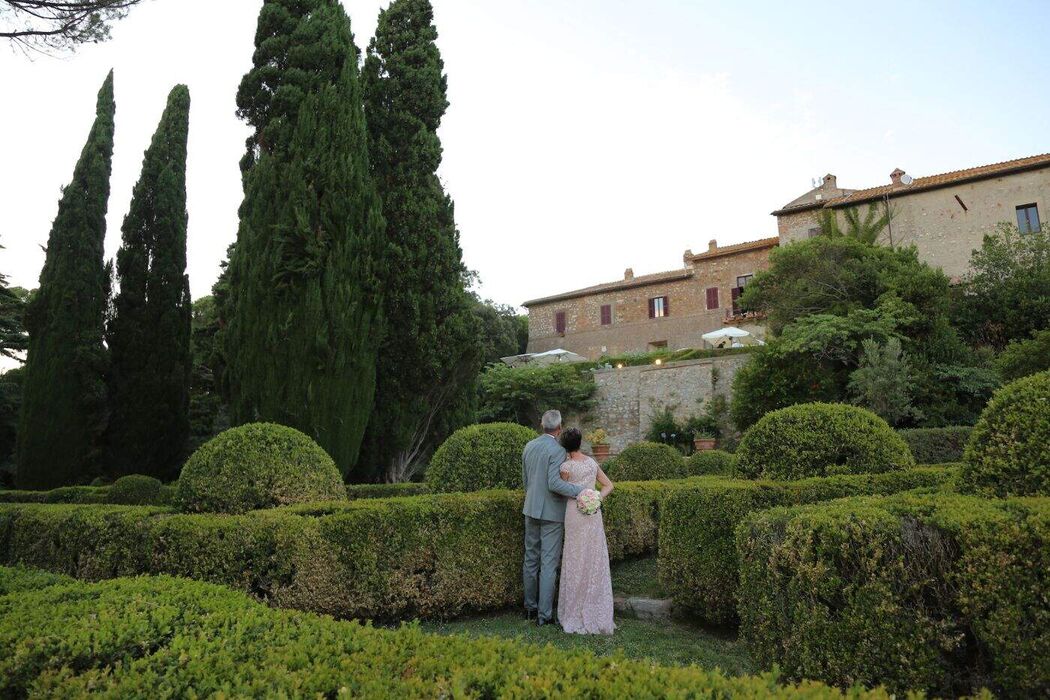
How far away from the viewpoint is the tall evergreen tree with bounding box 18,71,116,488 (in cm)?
1578

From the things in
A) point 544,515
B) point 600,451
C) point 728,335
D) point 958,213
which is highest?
point 958,213

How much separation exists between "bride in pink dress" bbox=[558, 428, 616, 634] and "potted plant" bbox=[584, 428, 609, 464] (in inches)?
679

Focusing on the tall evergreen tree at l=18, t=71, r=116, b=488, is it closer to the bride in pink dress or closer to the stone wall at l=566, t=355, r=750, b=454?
the bride in pink dress

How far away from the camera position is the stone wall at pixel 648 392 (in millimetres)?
24828

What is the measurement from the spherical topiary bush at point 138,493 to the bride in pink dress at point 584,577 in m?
7.97

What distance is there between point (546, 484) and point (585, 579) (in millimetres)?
793

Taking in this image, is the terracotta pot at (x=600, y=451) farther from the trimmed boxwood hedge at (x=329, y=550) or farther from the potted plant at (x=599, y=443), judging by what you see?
the trimmed boxwood hedge at (x=329, y=550)

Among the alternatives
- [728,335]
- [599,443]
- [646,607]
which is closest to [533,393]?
[599,443]

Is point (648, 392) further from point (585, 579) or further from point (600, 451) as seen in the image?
point (585, 579)

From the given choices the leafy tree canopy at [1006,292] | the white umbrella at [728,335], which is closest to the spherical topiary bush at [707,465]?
the leafy tree canopy at [1006,292]

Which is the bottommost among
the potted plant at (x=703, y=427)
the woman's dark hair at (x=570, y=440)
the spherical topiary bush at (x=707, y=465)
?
the spherical topiary bush at (x=707, y=465)

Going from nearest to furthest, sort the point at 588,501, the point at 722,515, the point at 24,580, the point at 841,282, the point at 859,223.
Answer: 1. the point at 24,580
2. the point at 722,515
3. the point at 588,501
4. the point at 841,282
5. the point at 859,223

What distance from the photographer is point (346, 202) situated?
12078 millimetres

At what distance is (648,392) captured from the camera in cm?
2603
